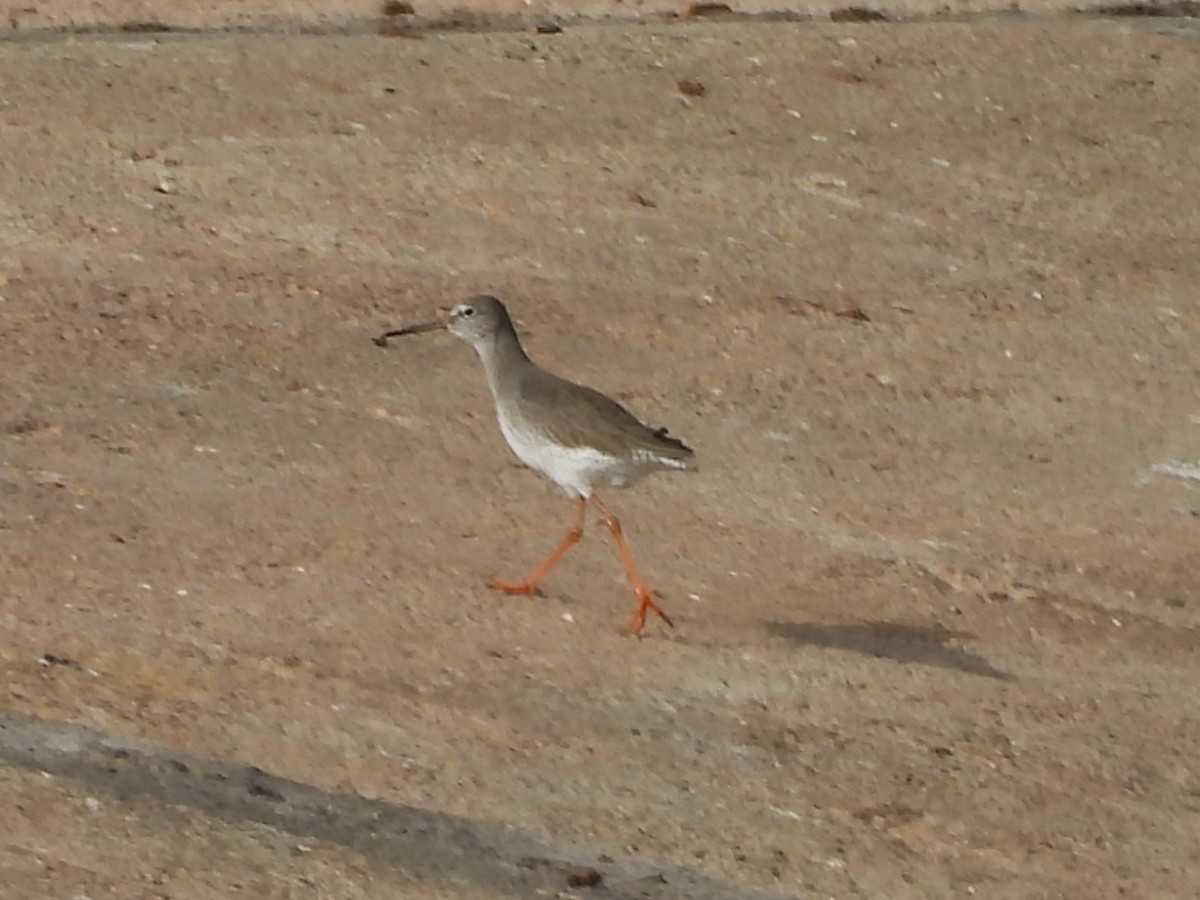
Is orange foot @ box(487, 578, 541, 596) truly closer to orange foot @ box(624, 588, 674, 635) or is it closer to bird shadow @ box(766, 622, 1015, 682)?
orange foot @ box(624, 588, 674, 635)

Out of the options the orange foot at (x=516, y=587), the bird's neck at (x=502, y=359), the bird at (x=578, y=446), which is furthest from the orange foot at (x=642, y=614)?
the bird's neck at (x=502, y=359)

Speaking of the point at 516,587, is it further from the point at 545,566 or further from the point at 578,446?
the point at 578,446

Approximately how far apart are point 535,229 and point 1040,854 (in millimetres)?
4987

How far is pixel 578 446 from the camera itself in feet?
26.9

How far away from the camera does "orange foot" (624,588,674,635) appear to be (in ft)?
26.3

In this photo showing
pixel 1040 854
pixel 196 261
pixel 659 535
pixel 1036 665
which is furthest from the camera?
pixel 196 261

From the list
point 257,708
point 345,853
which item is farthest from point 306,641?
point 345,853

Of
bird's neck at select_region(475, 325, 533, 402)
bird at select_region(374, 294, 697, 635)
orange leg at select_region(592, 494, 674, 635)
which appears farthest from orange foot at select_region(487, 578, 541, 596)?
bird's neck at select_region(475, 325, 533, 402)

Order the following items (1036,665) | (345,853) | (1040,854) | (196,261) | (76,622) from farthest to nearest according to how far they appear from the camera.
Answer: (196,261) < (1036,665) < (76,622) < (1040,854) < (345,853)

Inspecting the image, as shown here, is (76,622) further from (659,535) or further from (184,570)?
(659,535)

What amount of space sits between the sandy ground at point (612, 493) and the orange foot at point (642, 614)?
59mm

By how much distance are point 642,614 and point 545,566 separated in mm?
500

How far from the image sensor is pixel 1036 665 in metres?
8.16

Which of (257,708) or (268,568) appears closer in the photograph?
(257,708)
